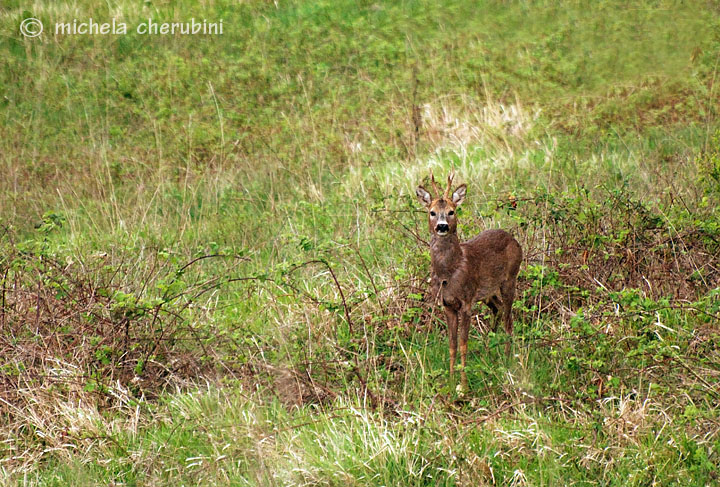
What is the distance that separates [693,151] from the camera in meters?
8.43

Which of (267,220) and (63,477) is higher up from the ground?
(267,220)

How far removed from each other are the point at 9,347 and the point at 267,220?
3.39m

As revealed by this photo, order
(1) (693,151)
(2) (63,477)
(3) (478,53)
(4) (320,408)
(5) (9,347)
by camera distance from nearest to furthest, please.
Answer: (2) (63,477)
(4) (320,408)
(5) (9,347)
(1) (693,151)
(3) (478,53)

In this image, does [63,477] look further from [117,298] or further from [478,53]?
[478,53]

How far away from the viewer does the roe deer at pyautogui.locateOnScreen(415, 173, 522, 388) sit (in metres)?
5.17

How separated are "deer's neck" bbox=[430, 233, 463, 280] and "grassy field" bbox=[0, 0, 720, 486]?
1.84ft

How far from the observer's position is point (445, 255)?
5305 mm

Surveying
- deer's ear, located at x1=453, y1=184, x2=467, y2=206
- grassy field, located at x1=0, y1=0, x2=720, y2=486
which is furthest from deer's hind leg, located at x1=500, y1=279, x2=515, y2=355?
deer's ear, located at x1=453, y1=184, x2=467, y2=206

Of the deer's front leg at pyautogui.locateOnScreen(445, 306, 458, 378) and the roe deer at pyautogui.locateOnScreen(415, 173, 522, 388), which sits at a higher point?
the roe deer at pyautogui.locateOnScreen(415, 173, 522, 388)

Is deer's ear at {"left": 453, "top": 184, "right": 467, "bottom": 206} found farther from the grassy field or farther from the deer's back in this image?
the grassy field

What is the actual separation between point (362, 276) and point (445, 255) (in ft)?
6.35

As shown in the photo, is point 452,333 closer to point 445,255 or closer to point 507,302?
point 445,255

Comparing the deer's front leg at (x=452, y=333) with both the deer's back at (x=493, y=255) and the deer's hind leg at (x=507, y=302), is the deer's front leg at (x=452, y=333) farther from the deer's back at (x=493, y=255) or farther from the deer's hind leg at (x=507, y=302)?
the deer's hind leg at (x=507, y=302)

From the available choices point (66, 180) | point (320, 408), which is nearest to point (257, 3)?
point (66, 180)
